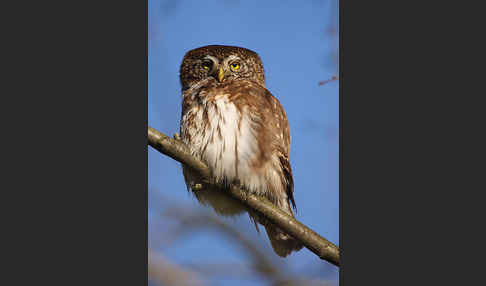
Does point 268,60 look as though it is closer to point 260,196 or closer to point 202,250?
point 260,196

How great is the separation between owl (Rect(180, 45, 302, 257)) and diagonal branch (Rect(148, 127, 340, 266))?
123 millimetres

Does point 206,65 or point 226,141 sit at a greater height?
point 206,65

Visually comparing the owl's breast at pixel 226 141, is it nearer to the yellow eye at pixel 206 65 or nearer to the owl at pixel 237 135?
the owl at pixel 237 135

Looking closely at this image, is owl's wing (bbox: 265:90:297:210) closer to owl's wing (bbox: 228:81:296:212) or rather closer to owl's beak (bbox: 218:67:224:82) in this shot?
owl's wing (bbox: 228:81:296:212)

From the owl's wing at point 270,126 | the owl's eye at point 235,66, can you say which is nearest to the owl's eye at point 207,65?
the owl's eye at point 235,66

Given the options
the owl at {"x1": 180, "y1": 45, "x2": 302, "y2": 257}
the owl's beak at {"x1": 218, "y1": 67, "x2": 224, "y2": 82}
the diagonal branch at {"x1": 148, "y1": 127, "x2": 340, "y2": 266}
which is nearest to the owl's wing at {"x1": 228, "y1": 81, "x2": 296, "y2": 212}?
the owl at {"x1": 180, "y1": 45, "x2": 302, "y2": 257}

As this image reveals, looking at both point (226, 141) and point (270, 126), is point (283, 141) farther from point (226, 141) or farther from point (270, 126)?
point (226, 141)

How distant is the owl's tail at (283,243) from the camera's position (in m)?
2.53

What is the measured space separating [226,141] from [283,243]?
2.12 feet

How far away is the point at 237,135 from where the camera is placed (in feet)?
8.51

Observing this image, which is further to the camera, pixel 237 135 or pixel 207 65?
pixel 207 65

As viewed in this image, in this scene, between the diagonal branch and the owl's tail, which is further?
the owl's tail

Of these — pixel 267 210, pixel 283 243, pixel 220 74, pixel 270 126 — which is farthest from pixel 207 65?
pixel 283 243

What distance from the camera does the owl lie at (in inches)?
101
